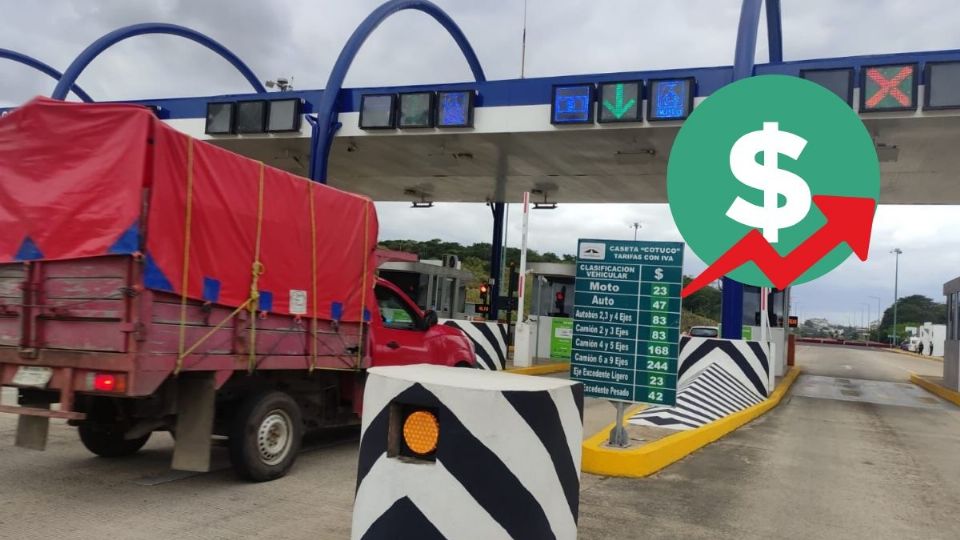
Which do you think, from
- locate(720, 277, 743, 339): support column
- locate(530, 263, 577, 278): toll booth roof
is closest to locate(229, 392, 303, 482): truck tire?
locate(720, 277, 743, 339): support column

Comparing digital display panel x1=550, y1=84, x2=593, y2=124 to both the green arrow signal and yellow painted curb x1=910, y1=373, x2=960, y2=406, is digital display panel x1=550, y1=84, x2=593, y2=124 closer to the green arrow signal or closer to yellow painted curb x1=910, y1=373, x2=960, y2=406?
the green arrow signal

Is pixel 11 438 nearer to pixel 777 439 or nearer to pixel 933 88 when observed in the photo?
pixel 777 439

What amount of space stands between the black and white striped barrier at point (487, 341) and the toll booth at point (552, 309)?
5.08 metres

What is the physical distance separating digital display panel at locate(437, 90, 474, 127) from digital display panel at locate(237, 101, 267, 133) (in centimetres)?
445

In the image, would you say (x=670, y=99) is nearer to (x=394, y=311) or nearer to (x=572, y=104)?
(x=572, y=104)

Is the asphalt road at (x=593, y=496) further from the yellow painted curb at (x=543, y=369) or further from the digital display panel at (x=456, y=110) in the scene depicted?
the yellow painted curb at (x=543, y=369)

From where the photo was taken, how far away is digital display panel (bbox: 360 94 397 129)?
15.1 m

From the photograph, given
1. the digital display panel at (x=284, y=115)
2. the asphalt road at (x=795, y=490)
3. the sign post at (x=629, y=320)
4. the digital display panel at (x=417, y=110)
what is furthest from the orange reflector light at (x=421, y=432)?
the digital display panel at (x=284, y=115)

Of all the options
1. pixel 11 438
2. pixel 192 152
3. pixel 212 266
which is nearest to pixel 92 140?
pixel 192 152

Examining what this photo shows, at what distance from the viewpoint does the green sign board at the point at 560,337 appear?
71.1 feet

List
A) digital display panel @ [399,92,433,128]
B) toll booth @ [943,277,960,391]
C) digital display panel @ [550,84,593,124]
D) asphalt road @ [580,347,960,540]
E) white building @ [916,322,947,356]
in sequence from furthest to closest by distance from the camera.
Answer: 1. white building @ [916,322,947,356]
2. toll booth @ [943,277,960,391]
3. digital display panel @ [399,92,433,128]
4. digital display panel @ [550,84,593,124]
5. asphalt road @ [580,347,960,540]

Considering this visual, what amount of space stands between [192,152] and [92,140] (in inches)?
27.6

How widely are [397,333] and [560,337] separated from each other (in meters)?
14.0

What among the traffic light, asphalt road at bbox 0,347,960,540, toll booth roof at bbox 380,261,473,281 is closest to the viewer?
asphalt road at bbox 0,347,960,540
